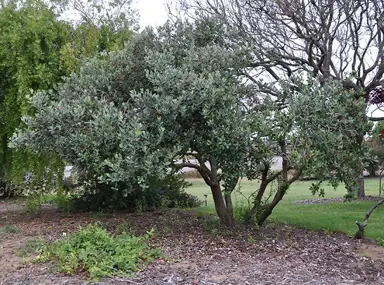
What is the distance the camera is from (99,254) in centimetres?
550

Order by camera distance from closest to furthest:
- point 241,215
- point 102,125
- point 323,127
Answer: point 102,125
point 323,127
point 241,215

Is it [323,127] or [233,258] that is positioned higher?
[323,127]

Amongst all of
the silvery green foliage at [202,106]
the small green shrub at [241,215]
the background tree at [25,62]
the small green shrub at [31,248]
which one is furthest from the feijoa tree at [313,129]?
the background tree at [25,62]

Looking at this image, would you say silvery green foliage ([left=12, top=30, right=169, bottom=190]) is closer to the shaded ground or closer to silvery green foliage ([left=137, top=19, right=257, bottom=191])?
silvery green foliage ([left=137, top=19, right=257, bottom=191])

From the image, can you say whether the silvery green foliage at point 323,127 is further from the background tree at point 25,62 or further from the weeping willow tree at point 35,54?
the background tree at point 25,62

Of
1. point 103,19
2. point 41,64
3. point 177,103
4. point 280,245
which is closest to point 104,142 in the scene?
point 177,103

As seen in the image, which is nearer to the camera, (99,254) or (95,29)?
(99,254)

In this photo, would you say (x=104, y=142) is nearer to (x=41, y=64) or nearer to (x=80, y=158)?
(x=80, y=158)

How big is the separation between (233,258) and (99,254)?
1.66 m

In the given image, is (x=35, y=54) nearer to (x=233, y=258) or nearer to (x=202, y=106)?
(x=202, y=106)

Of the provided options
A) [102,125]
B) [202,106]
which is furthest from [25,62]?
[202,106]

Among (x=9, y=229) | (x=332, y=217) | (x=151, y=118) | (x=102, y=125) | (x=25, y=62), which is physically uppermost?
(x=25, y=62)

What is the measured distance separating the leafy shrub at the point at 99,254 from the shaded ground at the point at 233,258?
15 cm

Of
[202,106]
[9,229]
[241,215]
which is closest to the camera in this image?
[202,106]
